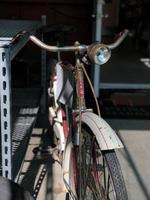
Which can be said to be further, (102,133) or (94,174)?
(94,174)

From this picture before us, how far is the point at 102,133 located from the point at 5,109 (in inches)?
19.7

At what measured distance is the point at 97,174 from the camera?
2385mm

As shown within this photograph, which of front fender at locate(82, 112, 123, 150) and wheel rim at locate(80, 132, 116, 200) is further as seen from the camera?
wheel rim at locate(80, 132, 116, 200)

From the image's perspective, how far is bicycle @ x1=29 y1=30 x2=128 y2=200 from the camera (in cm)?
217

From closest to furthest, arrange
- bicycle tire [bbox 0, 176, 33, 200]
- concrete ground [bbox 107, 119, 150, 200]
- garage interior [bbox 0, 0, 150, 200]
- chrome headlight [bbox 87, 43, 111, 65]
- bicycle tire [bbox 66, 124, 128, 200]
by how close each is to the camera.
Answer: bicycle tire [bbox 0, 176, 33, 200] < bicycle tire [bbox 66, 124, 128, 200] < chrome headlight [bbox 87, 43, 111, 65] < garage interior [bbox 0, 0, 150, 200] < concrete ground [bbox 107, 119, 150, 200]

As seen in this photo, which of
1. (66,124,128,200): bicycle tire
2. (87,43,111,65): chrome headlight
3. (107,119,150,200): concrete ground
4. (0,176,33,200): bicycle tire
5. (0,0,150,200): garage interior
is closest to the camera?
(0,176,33,200): bicycle tire

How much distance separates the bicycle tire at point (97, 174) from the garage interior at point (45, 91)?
1.28 feet

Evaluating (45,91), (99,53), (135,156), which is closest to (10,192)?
(99,53)

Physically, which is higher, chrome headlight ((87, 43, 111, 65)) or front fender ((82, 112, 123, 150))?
chrome headlight ((87, 43, 111, 65))

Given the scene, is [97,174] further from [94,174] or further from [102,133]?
[102,133]

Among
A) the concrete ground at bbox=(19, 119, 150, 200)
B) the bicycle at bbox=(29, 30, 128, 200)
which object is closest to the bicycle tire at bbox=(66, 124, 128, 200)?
the bicycle at bbox=(29, 30, 128, 200)

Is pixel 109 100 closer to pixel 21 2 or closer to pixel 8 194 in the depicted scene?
pixel 21 2

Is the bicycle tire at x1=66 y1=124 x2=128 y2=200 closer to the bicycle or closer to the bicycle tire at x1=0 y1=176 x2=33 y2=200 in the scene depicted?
the bicycle

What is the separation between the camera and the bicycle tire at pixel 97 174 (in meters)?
2.13
